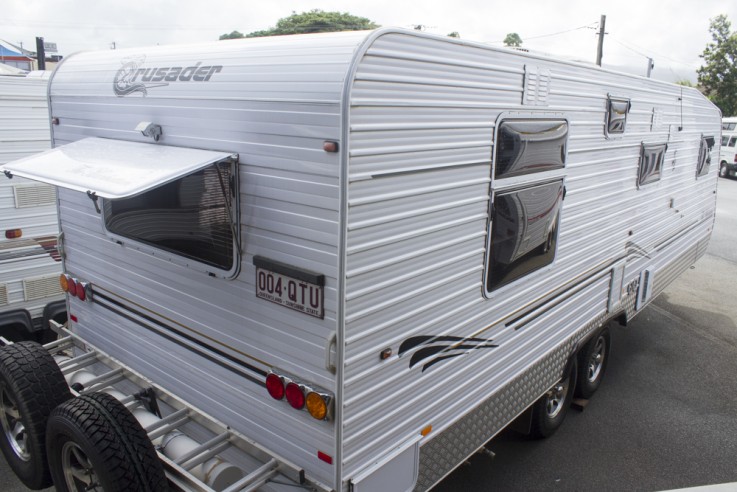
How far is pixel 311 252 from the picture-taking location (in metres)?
2.68

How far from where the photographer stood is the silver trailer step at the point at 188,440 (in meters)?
2.96

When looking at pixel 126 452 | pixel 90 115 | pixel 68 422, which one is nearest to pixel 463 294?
pixel 126 452

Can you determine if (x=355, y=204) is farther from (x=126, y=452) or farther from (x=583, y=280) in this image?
(x=583, y=280)

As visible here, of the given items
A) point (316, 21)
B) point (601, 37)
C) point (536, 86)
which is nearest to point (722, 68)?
point (601, 37)

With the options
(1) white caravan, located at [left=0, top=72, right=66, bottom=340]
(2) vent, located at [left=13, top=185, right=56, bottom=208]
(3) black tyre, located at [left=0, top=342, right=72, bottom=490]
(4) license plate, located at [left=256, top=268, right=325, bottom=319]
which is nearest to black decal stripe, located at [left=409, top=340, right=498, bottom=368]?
(4) license plate, located at [left=256, top=268, right=325, bottom=319]

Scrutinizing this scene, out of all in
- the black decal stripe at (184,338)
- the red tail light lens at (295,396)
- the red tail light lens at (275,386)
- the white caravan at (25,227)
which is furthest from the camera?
the white caravan at (25,227)

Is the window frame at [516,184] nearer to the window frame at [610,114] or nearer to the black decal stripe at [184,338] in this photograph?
the window frame at [610,114]

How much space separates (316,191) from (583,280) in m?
3.09

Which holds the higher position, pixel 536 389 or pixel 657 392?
pixel 536 389

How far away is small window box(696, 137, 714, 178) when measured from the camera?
26.4 feet

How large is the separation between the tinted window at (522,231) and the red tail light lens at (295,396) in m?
1.35

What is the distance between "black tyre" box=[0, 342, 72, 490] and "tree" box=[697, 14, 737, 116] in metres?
34.0

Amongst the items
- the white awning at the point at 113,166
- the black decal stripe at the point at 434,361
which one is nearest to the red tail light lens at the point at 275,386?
A: the black decal stripe at the point at 434,361

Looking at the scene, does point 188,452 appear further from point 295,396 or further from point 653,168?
point 653,168
